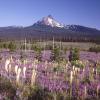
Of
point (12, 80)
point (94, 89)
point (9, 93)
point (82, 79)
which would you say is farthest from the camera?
point (82, 79)

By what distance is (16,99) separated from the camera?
10.1 metres

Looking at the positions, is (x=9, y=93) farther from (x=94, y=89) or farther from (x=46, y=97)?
(x=94, y=89)

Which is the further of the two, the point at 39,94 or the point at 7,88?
the point at 7,88

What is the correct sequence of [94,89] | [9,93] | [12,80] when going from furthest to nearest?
[12,80] < [94,89] < [9,93]

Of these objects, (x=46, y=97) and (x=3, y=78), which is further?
(x=3, y=78)

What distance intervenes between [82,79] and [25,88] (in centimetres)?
369

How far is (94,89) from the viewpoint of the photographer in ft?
39.5

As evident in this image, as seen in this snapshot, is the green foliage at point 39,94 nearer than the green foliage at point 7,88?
Yes

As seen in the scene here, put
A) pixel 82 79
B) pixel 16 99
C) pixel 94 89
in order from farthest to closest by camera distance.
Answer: pixel 82 79 < pixel 94 89 < pixel 16 99

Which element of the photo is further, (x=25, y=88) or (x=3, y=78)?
(x=3, y=78)

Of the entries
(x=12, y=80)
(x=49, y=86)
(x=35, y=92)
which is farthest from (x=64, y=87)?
(x=12, y=80)

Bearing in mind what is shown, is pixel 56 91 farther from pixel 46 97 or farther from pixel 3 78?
pixel 3 78

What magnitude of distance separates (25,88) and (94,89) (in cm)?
235

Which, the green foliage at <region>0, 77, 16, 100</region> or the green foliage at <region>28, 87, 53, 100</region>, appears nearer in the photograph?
the green foliage at <region>28, 87, 53, 100</region>
